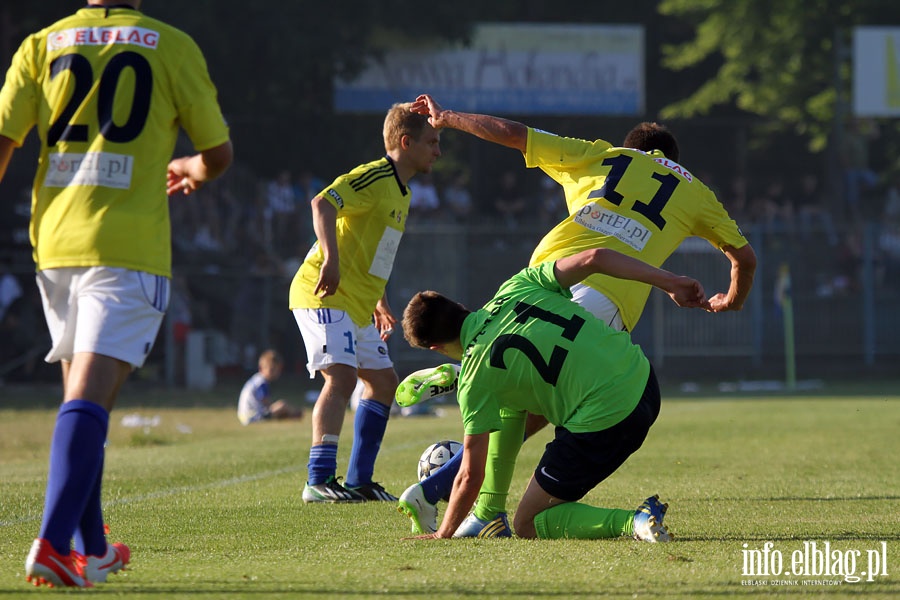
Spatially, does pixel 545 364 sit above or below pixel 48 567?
above

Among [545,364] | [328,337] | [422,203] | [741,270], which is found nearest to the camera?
[545,364]

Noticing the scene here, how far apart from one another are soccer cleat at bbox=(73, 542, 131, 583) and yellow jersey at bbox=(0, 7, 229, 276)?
1.00 m

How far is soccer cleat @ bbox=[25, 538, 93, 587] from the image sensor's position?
4.33 meters

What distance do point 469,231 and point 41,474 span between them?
656 inches

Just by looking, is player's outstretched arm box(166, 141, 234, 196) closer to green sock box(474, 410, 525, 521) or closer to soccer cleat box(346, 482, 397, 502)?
green sock box(474, 410, 525, 521)

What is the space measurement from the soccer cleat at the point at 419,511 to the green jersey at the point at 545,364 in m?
0.67

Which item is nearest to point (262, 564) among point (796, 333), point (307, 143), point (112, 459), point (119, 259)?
point (119, 259)

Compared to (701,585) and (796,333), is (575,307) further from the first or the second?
(796,333)

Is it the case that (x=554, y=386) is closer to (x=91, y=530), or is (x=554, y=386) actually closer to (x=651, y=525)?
(x=651, y=525)

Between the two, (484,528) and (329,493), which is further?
(329,493)

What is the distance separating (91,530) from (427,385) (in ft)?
7.10

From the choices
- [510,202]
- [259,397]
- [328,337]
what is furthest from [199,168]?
[510,202]

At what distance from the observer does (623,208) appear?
6.96 meters

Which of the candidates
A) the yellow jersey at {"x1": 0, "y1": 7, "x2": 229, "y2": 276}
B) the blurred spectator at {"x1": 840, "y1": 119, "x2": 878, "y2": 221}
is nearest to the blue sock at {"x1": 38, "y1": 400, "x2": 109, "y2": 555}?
the yellow jersey at {"x1": 0, "y1": 7, "x2": 229, "y2": 276}
